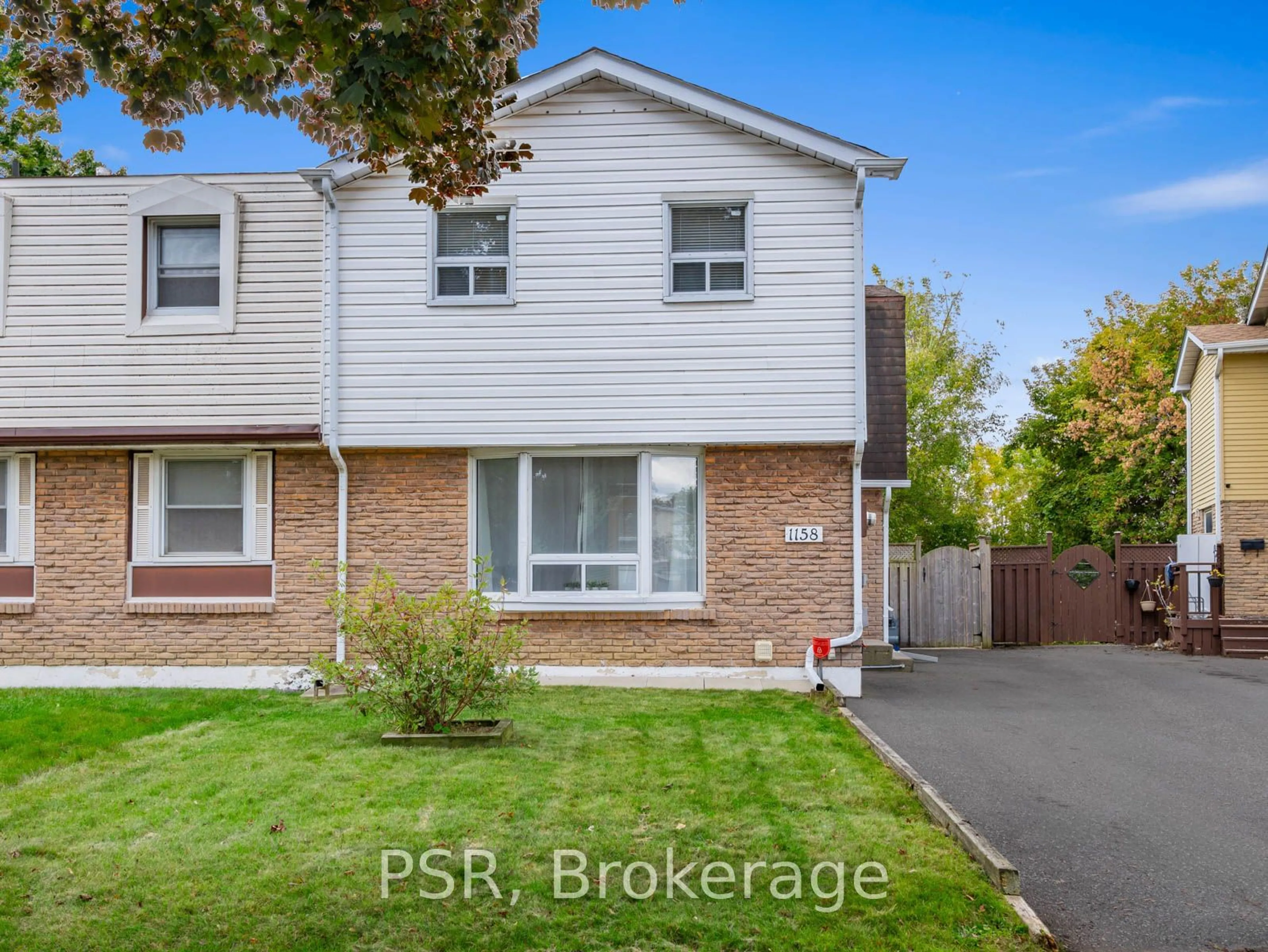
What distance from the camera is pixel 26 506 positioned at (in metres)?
13.0

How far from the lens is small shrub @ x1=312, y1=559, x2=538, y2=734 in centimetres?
846

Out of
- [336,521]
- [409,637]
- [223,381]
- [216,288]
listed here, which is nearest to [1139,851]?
[409,637]

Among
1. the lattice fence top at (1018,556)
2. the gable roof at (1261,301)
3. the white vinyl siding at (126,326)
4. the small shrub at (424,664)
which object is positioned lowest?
the small shrub at (424,664)

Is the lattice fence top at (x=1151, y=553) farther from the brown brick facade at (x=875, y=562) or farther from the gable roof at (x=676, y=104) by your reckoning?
the gable roof at (x=676, y=104)

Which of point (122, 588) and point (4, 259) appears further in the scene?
point (4, 259)

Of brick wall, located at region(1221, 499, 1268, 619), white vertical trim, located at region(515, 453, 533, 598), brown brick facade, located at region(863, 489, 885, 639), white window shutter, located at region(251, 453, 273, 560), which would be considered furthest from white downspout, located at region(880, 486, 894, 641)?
white window shutter, located at region(251, 453, 273, 560)

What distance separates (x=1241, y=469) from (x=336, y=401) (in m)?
16.6

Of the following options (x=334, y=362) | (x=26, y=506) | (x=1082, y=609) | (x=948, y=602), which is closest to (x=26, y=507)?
Answer: (x=26, y=506)

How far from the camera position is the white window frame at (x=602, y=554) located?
41.1ft

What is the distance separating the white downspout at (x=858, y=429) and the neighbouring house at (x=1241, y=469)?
10.1 m

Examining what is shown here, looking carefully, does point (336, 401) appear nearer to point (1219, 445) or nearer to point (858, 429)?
point (858, 429)

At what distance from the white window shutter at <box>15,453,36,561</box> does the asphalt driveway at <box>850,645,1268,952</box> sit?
9886 mm

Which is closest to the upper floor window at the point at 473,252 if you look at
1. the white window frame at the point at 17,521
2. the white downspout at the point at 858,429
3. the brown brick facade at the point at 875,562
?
the white downspout at the point at 858,429

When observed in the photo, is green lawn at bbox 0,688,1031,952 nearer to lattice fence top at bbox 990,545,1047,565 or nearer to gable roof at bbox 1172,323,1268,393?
lattice fence top at bbox 990,545,1047,565
